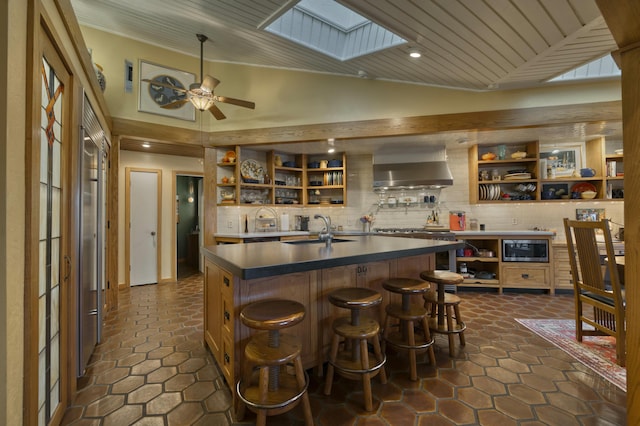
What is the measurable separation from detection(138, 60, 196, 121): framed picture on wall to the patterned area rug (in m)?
5.24

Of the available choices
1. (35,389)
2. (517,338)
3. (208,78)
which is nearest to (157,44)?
(208,78)

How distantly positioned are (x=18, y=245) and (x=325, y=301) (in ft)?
5.49

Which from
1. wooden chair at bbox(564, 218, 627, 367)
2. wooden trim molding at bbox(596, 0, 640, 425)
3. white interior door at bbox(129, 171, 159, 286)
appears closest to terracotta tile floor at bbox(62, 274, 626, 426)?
wooden chair at bbox(564, 218, 627, 367)

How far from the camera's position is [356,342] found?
1954mm

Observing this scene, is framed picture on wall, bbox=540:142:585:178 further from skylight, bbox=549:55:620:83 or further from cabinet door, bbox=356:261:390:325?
cabinet door, bbox=356:261:390:325

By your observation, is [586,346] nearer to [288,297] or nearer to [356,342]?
[356,342]

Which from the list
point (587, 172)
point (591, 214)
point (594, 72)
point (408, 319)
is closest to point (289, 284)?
point (408, 319)

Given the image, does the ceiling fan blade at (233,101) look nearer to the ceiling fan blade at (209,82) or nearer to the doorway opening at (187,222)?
the ceiling fan blade at (209,82)

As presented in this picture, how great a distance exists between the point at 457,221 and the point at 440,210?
36cm

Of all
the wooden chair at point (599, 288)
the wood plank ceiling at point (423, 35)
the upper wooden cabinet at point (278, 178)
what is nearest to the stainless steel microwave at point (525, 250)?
the wooden chair at point (599, 288)

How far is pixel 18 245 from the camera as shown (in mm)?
1076

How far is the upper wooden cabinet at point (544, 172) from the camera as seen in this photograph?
4.45 meters

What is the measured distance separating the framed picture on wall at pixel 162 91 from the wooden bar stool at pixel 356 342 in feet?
12.3

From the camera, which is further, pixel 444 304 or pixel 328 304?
pixel 444 304
